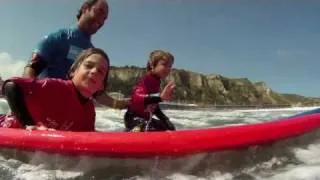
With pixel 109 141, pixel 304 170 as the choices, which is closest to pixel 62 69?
pixel 109 141

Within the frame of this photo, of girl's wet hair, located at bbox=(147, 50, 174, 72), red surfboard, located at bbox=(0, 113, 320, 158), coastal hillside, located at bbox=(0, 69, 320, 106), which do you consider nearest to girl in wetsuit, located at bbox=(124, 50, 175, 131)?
girl's wet hair, located at bbox=(147, 50, 174, 72)

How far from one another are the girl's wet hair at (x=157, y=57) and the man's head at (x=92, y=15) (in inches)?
28.7

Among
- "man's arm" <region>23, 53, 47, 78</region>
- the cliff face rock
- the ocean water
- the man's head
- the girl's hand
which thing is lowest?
the ocean water

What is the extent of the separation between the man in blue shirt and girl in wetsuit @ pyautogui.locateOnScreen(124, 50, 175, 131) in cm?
35

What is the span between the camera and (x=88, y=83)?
3.40m

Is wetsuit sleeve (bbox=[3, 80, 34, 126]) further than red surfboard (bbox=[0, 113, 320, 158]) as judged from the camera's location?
Yes

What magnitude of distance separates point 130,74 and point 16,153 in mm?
90295

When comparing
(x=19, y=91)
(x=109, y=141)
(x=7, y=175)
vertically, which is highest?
(x=19, y=91)

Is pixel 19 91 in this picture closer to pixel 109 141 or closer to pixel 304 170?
pixel 109 141

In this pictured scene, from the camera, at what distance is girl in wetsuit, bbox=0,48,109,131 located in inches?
132

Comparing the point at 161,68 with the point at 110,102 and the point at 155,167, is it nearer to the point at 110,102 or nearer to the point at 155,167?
the point at 110,102

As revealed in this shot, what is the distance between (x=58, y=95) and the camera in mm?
3475

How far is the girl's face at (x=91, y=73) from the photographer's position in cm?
338

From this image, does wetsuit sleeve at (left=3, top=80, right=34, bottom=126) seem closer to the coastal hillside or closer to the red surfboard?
the red surfboard
